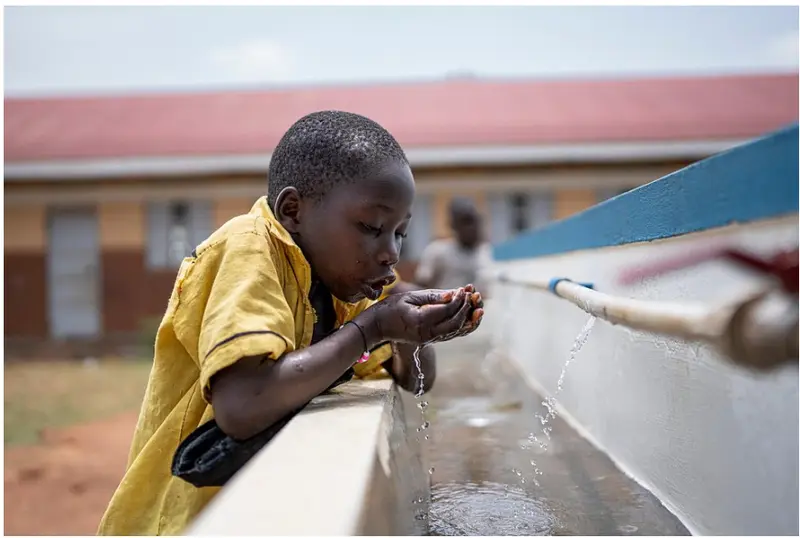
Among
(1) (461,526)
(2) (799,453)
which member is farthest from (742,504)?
(1) (461,526)

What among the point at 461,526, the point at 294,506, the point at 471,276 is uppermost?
the point at 294,506

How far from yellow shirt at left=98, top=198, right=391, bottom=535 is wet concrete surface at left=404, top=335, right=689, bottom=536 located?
57 cm

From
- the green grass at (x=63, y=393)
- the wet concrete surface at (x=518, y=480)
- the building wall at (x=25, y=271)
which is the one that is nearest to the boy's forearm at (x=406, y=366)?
the wet concrete surface at (x=518, y=480)

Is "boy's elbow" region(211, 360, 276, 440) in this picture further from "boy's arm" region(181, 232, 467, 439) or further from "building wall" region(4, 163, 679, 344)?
"building wall" region(4, 163, 679, 344)

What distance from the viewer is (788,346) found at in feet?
3.44

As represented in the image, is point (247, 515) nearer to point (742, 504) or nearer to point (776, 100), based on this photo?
point (742, 504)

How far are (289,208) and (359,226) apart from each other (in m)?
0.18

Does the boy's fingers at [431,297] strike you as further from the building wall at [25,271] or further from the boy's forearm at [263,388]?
the building wall at [25,271]

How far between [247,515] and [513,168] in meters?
11.4

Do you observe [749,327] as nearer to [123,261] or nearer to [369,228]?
[369,228]

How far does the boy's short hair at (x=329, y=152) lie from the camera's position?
165cm

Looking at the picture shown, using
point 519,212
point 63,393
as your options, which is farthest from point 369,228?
point 519,212

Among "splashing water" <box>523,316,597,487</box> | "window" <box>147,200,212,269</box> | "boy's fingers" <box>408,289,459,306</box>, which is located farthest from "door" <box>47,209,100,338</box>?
"boy's fingers" <box>408,289,459,306</box>

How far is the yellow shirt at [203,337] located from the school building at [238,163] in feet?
32.4
